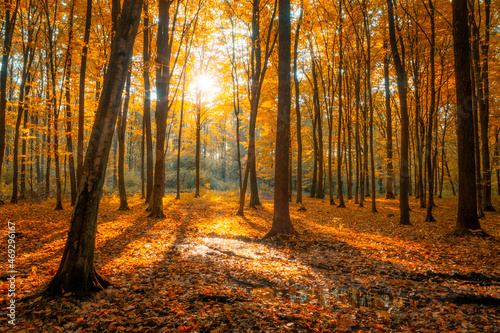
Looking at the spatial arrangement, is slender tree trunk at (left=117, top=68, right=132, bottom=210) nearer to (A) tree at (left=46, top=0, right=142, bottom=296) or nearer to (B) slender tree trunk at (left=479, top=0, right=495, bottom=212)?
(A) tree at (left=46, top=0, right=142, bottom=296)

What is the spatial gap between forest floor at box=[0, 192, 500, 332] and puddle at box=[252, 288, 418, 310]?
0.02 m

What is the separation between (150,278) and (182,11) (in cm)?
1401

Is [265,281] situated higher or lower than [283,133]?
lower

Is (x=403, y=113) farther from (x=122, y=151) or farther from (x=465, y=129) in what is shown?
(x=122, y=151)

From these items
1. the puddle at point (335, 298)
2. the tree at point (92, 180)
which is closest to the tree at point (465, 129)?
the puddle at point (335, 298)

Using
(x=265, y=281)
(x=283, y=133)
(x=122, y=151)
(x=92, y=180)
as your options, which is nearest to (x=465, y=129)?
(x=283, y=133)

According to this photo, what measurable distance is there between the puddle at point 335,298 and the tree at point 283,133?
3.35 meters

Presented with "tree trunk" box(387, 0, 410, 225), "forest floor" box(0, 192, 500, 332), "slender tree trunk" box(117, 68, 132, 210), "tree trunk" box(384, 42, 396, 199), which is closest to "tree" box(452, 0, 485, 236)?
"forest floor" box(0, 192, 500, 332)

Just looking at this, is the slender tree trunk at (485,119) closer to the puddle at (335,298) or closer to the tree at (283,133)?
the tree at (283,133)

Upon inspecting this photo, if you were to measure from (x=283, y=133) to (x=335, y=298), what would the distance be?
483cm

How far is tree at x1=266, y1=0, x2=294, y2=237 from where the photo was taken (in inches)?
294

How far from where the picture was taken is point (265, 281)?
4.58 m

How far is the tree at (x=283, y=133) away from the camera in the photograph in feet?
24.5

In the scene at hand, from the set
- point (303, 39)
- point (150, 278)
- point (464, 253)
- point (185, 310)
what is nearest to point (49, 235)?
point (150, 278)
